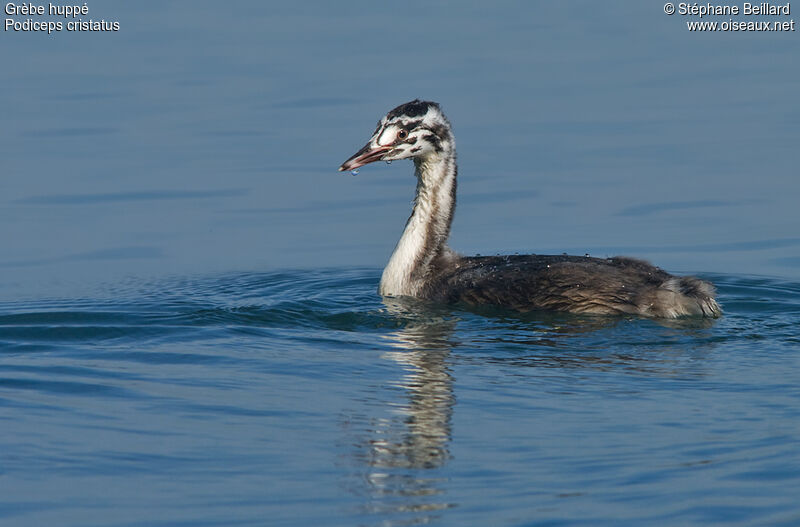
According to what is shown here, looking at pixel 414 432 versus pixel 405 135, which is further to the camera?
pixel 405 135

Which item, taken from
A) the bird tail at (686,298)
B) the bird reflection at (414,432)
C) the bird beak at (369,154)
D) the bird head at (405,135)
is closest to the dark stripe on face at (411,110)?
the bird head at (405,135)

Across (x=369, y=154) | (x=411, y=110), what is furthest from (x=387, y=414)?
(x=411, y=110)

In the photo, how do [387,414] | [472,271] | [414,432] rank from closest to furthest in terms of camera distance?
[414,432]
[387,414]
[472,271]

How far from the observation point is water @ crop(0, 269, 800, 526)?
24.4 ft

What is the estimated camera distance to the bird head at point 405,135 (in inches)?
510

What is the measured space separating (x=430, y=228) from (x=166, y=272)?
2746 mm

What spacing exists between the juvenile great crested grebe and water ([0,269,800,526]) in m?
0.22

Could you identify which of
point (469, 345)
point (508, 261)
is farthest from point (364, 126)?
point (469, 345)

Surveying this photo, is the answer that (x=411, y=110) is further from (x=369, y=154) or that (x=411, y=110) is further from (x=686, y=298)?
(x=686, y=298)

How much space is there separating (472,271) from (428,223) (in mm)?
1039

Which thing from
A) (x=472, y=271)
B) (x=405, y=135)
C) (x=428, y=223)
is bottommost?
(x=472, y=271)

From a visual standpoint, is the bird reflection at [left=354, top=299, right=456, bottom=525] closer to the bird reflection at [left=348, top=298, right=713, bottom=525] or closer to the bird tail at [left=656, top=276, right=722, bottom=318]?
the bird reflection at [left=348, top=298, right=713, bottom=525]

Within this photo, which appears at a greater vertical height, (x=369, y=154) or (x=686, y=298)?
(x=369, y=154)

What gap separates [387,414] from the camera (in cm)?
923
